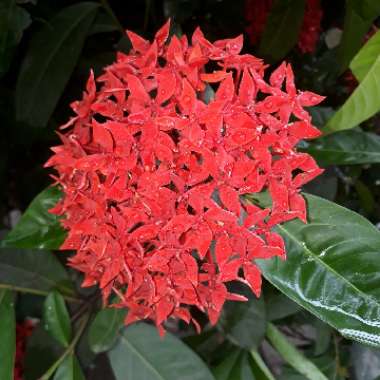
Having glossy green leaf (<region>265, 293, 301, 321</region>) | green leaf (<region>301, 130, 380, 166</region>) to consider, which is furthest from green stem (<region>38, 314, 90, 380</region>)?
green leaf (<region>301, 130, 380, 166</region>)

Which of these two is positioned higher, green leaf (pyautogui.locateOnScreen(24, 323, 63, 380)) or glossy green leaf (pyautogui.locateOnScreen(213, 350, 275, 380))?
glossy green leaf (pyautogui.locateOnScreen(213, 350, 275, 380))

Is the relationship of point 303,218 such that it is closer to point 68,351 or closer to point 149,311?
point 149,311

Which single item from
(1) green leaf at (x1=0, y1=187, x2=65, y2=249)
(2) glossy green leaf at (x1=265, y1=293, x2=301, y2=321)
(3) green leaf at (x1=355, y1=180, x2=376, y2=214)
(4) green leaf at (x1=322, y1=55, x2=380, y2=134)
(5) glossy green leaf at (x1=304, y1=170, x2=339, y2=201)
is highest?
(4) green leaf at (x1=322, y1=55, x2=380, y2=134)

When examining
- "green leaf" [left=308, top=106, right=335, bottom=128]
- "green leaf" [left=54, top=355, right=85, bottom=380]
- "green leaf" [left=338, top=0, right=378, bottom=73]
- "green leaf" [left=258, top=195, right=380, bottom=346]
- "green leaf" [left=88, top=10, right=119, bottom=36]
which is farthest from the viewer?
"green leaf" [left=88, top=10, right=119, bottom=36]

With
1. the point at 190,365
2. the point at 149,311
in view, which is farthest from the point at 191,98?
the point at 190,365

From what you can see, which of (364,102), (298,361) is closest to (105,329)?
(298,361)

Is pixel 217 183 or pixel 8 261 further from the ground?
pixel 217 183

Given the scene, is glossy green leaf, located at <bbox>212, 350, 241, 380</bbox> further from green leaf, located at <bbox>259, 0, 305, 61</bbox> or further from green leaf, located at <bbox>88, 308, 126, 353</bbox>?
green leaf, located at <bbox>259, 0, 305, 61</bbox>
